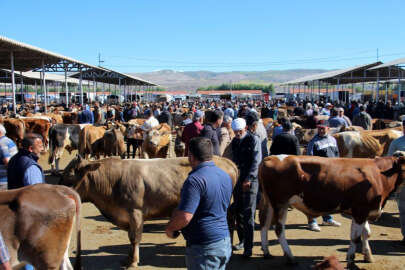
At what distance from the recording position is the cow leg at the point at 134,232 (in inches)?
227

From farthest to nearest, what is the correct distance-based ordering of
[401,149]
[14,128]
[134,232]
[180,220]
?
[14,128], [401,149], [134,232], [180,220]

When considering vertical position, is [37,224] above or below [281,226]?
above

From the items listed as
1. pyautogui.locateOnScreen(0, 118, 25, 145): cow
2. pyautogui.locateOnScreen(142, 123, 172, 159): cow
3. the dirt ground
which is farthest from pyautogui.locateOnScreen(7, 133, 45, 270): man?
pyautogui.locateOnScreen(0, 118, 25, 145): cow

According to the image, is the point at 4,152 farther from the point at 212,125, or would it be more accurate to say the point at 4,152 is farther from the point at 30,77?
the point at 30,77

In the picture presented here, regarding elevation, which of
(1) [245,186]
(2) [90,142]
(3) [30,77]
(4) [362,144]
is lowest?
(2) [90,142]

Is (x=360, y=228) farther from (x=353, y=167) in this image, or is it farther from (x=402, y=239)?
(x=402, y=239)

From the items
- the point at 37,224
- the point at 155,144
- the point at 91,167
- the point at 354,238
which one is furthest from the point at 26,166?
the point at 155,144

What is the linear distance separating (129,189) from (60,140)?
820 cm

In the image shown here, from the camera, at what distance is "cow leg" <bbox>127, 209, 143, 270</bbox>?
5.77 meters

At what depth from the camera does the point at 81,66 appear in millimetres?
28266

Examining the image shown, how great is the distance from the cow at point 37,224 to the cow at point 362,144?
299 inches

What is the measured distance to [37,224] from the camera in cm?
403

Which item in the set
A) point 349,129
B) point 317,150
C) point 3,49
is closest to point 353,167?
point 317,150

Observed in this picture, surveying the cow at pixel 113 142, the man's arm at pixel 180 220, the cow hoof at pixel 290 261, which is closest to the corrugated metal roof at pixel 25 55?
the cow at pixel 113 142
